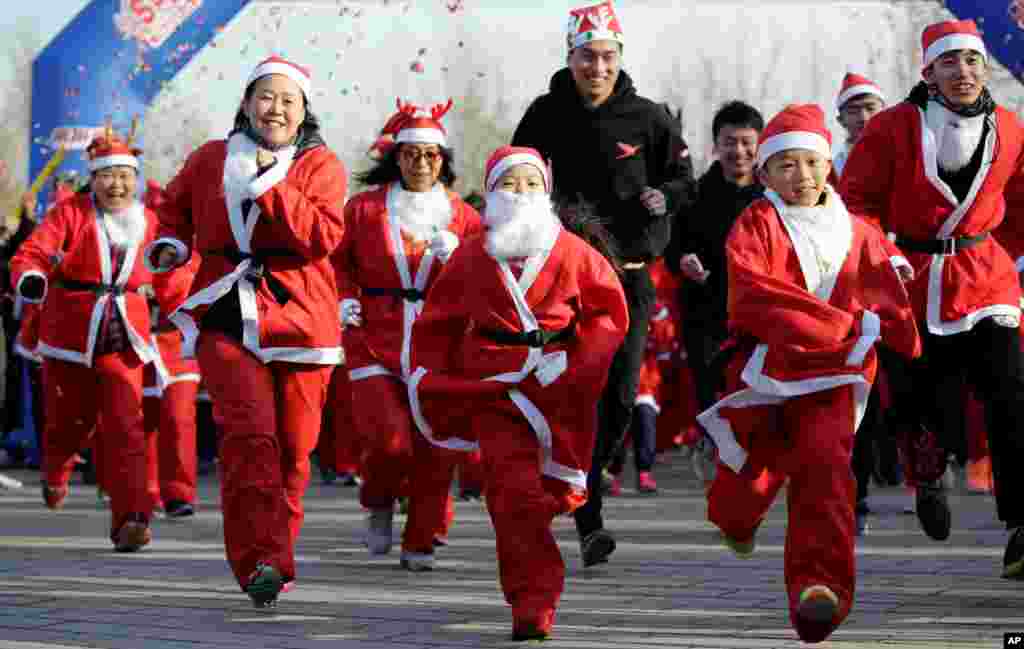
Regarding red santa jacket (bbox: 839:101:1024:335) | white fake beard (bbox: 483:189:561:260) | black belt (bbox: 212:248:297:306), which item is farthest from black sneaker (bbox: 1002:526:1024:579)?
black belt (bbox: 212:248:297:306)

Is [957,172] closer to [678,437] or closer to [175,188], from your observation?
[175,188]

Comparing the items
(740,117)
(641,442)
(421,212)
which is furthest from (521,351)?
(641,442)

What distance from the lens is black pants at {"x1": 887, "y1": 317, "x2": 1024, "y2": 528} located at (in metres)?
7.78

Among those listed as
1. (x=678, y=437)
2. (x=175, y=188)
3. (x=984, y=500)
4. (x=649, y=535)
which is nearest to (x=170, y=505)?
(x=649, y=535)

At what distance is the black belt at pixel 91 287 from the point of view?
35.8 ft

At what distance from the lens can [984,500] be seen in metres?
11.9

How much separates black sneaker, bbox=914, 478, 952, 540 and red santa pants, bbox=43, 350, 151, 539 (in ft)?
12.7

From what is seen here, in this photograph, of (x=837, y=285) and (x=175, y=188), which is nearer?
(x=837, y=285)

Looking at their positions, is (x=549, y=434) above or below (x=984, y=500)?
above

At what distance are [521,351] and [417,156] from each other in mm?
2985

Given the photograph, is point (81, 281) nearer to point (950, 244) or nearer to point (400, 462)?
point (400, 462)

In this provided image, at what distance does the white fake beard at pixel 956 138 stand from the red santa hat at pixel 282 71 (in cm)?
268

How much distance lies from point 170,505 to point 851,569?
6.56m

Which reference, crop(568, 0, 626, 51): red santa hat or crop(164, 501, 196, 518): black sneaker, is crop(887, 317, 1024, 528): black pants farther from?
crop(164, 501, 196, 518): black sneaker
